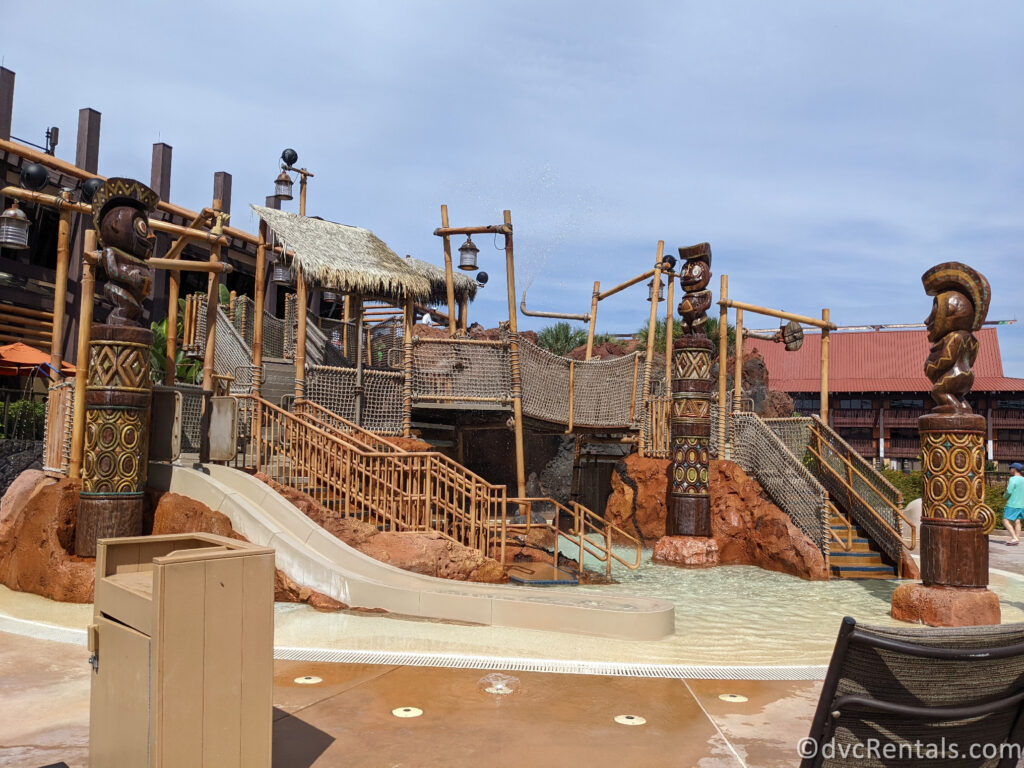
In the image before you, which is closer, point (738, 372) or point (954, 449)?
point (954, 449)

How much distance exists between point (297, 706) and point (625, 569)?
921cm

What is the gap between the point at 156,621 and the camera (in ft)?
10.3

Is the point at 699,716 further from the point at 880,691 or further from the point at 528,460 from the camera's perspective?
the point at 528,460

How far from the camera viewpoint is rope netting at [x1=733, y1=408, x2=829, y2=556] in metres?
13.5

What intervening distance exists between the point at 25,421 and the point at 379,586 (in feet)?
39.5

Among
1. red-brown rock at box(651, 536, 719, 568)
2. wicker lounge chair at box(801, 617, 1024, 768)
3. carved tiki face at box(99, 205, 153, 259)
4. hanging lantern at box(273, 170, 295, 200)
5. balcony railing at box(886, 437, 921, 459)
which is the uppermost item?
hanging lantern at box(273, 170, 295, 200)

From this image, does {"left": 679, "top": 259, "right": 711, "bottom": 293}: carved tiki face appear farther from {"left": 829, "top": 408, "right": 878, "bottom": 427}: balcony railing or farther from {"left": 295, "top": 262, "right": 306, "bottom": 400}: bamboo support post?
{"left": 829, "top": 408, "right": 878, "bottom": 427}: balcony railing

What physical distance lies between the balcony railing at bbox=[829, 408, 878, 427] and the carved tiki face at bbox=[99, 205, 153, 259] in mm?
43059

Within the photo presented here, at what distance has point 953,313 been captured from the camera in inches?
350

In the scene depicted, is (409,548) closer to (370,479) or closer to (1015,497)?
(370,479)

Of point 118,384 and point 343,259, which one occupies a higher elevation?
point 343,259

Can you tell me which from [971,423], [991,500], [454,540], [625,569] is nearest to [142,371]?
[454,540]

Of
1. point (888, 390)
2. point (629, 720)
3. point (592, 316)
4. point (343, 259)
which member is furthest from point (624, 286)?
point (888, 390)

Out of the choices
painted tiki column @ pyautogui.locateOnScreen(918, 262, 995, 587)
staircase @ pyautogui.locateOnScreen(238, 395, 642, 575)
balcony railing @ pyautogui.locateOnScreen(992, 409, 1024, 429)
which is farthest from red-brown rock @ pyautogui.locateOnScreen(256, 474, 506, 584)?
balcony railing @ pyautogui.locateOnScreen(992, 409, 1024, 429)
